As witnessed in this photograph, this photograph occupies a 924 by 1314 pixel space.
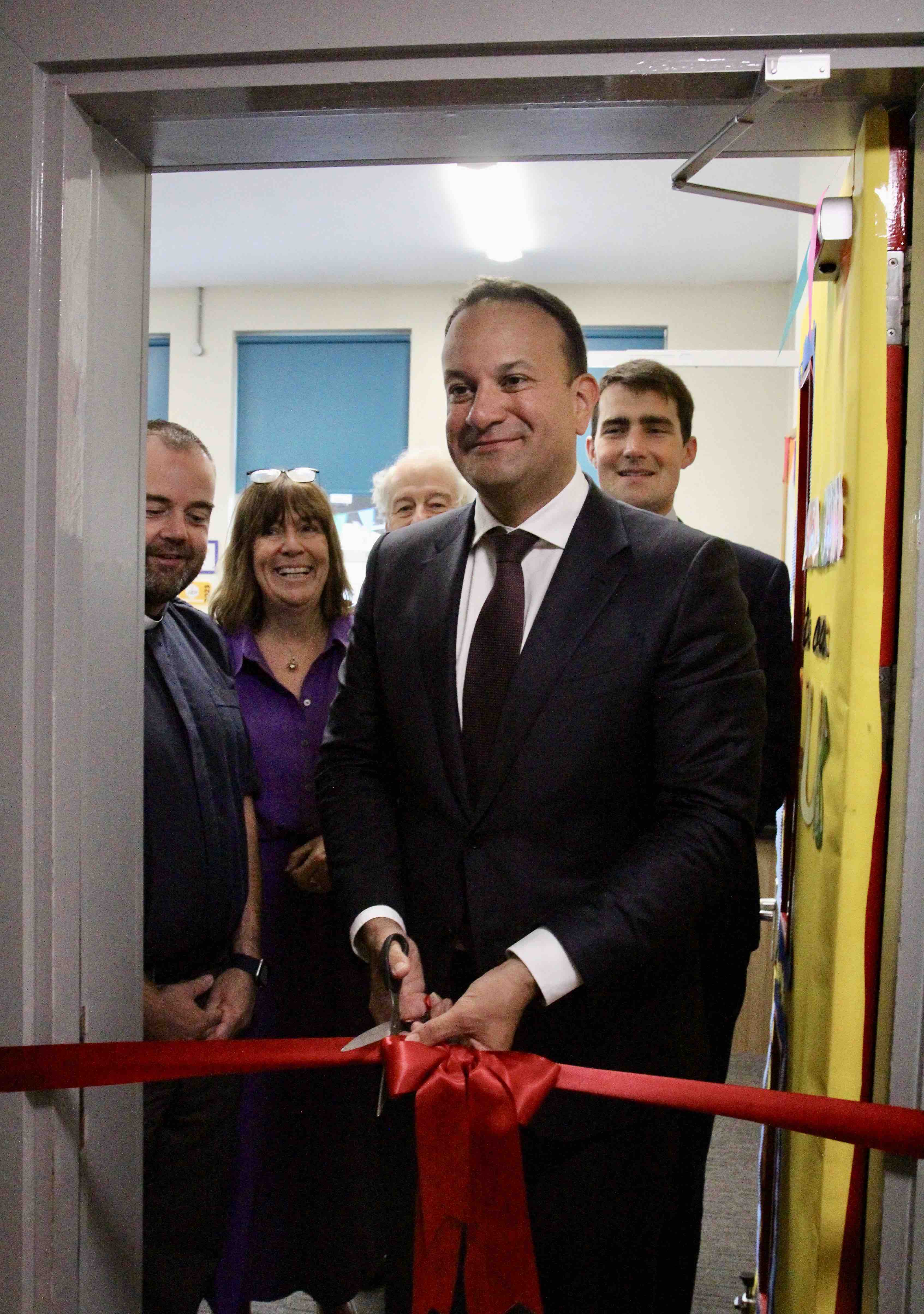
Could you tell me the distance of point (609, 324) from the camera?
5.55m

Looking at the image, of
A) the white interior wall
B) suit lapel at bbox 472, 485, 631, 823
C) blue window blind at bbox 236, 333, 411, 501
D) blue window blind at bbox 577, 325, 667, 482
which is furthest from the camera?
blue window blind at bbox 236, 333, 411, 501

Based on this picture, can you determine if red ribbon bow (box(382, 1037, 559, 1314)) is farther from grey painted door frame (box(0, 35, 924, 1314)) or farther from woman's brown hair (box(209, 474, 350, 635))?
woman's brown hair (box(209, 474, 350, 635))

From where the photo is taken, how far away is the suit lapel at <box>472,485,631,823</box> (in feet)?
4.07

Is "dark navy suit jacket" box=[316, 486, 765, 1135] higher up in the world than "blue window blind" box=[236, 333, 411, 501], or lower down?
lower down

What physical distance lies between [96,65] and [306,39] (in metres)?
0.22

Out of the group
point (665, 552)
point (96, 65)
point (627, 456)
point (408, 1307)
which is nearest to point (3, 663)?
point (96, 65)

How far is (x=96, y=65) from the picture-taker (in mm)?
954

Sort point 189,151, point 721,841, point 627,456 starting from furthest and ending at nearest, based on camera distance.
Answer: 1. point 627,456
2. point 721,841
3. point 189,151

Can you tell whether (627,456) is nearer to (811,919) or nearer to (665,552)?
(665,552)

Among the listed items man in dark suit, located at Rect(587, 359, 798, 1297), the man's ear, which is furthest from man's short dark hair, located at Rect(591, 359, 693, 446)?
the man's ear

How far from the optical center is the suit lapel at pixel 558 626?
1241mm

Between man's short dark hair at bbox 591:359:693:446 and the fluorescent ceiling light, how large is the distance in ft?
6.13

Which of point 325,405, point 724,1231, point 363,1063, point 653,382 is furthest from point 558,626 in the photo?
→ point 325,405

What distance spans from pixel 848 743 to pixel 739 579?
1.70ft
